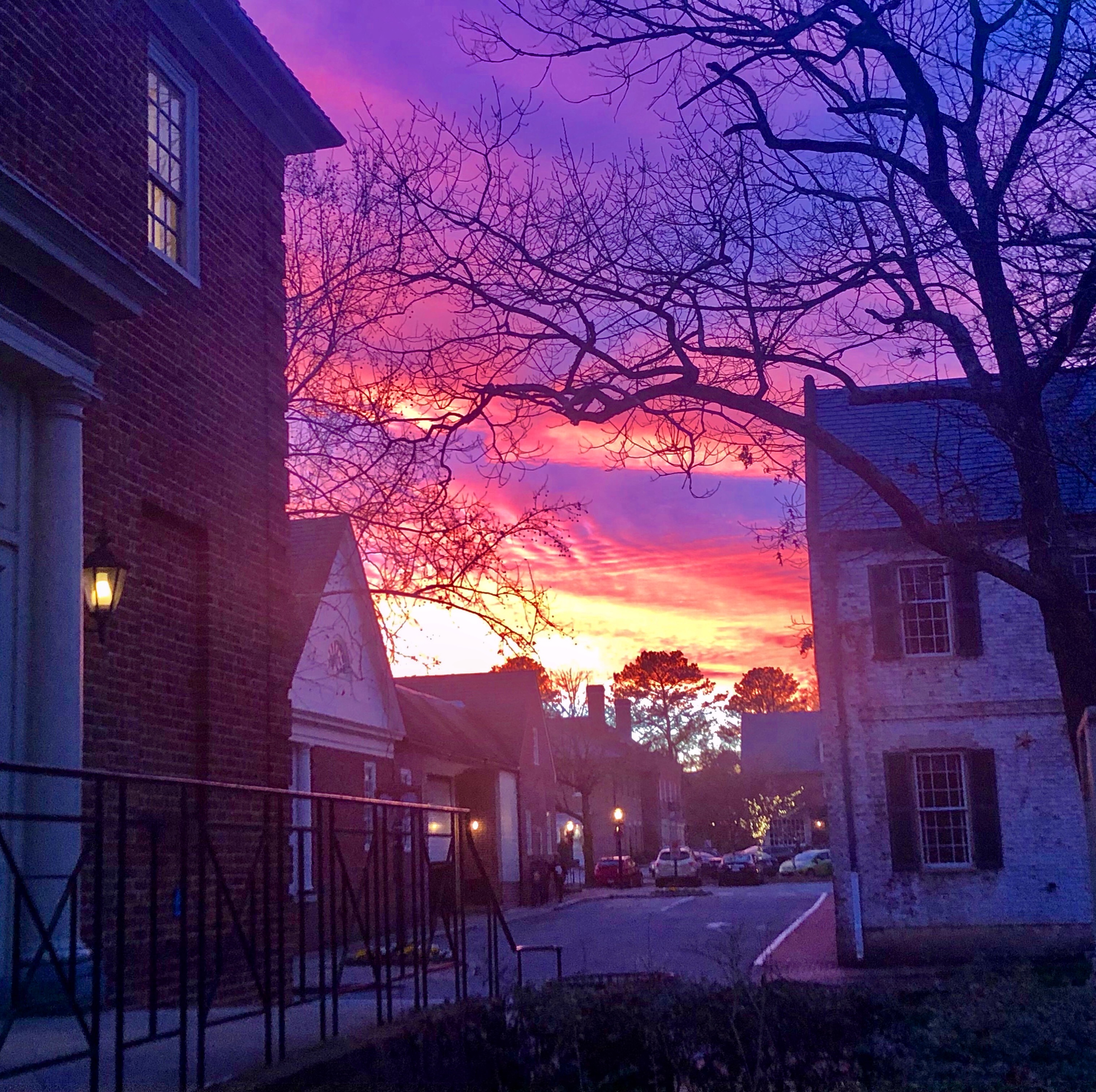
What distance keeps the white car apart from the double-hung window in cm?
4344

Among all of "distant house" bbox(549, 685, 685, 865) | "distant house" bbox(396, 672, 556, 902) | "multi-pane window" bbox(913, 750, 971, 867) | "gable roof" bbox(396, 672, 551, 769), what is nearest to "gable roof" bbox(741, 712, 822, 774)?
"distant house" bbox(549, 685, 685, 865)

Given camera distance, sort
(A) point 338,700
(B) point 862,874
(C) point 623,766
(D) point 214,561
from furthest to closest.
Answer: (C) point 623,766
(A) point 338,700
(B) point 862,874
(D) point 214,561

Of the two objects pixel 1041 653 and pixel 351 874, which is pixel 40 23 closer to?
pixel 351 874

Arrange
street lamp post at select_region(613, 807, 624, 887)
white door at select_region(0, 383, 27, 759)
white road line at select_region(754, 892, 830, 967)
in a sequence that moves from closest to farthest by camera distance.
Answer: white door at select_region(0, 383, 27, 759) < white road line at select_region(754, 892, 830, 967) < street lamp post at select_region(613, 807, 624, 887)

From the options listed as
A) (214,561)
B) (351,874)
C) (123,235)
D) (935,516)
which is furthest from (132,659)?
(935,516)

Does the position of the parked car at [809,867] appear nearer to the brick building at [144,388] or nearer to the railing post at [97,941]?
the brick building at [144,388]

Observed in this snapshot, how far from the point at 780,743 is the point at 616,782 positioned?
14.4 metres

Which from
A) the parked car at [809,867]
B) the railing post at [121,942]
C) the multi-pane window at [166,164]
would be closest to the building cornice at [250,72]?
the multi-pane window at [166,164]

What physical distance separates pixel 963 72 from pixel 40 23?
743 cm

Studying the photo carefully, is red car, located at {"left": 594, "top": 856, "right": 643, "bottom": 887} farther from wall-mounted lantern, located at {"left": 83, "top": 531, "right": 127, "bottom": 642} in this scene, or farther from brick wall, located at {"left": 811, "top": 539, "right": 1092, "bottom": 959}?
wall-mounted lantern, located at {"left": 83, "top": 531, "right": 127, "bottom": 642}

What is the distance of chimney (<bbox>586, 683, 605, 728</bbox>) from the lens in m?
76.1

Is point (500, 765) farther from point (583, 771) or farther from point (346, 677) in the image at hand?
point (583, 771)

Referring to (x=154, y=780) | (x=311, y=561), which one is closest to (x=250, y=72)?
(x=154, y=780)

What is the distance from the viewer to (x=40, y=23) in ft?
28.3
